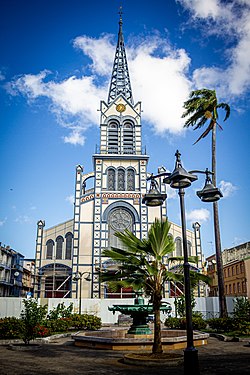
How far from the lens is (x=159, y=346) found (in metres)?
10.8

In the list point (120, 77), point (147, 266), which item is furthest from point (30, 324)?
point (120, 77)

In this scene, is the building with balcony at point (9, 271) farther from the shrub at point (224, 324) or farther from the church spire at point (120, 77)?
the shrub at point (224, 324)

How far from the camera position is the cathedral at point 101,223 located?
124 ft

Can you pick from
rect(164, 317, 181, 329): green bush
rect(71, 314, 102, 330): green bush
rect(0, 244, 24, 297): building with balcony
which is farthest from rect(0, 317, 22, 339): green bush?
rect(0, 244, 24, 297): building with balcony

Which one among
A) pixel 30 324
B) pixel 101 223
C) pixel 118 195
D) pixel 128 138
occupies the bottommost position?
pixel 30 324

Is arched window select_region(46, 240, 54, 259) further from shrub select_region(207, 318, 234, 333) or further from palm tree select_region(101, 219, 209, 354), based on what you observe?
palm tree select_region(101, 219, 209, 354)

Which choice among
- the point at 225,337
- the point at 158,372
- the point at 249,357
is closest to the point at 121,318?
the point at 225,337

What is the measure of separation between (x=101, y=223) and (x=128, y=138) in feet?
36.1

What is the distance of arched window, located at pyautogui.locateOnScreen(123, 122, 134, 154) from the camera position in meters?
43.1

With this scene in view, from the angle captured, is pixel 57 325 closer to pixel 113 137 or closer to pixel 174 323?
pixel 174 323

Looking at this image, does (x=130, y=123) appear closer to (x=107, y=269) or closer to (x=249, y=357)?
(x=107, y=269)

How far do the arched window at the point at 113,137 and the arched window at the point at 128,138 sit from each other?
0.97 m

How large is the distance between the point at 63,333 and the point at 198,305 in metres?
14.6

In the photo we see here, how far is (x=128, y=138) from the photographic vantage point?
43469mm
